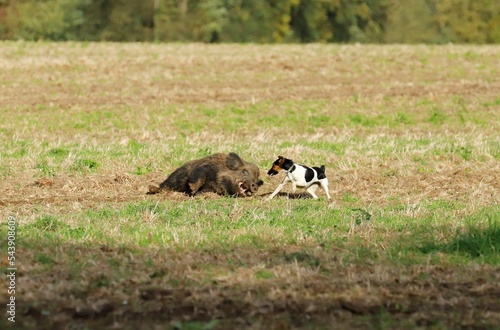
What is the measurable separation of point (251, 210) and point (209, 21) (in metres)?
57.6

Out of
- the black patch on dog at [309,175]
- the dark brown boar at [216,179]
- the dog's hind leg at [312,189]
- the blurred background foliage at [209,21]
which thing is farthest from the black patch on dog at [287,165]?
the blurred background foliage at [209,21]

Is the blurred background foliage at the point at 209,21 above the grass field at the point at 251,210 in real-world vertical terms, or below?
above

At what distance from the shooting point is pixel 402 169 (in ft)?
51.9

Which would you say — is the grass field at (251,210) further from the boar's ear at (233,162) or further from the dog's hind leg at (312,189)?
the boar's ear at (233,162)

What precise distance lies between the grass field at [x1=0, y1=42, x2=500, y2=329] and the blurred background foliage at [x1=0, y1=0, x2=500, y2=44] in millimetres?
32415

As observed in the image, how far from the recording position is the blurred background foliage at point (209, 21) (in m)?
63.2

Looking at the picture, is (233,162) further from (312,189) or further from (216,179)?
(312,189)

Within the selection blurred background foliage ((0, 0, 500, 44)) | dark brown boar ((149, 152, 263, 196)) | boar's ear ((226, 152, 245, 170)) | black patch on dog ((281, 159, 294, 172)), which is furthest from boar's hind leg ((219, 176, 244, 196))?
blurred background foliage ((0, 0, 500, 44))

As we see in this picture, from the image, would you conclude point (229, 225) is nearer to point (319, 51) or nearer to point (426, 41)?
point (319, 51)

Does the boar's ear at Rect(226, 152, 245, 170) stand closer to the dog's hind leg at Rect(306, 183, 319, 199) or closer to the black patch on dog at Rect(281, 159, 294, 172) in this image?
the black patch on dog at Rect(281, 159, 294, 172)

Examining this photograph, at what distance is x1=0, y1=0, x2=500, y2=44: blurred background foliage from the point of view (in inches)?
2489

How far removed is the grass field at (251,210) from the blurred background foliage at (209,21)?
32.4m

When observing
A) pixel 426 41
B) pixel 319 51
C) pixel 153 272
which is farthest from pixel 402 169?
pixel 426 41

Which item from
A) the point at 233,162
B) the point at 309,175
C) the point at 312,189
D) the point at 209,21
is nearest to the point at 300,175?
the point at 309,175
